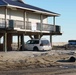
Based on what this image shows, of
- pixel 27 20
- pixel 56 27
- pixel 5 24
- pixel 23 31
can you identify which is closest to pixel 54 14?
pixel 56 27

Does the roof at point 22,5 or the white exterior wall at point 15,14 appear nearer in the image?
the roof at point 22,5

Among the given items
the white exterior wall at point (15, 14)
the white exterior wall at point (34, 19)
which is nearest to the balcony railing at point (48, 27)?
the white exterior wall at point (34, 19)

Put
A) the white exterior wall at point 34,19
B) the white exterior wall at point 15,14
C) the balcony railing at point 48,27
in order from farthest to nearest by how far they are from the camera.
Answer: the balcony railing at point 48,27 < the white exterior wall at point 34,19 < the white exterior wall at point 15,14

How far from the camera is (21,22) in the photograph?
46094 mm

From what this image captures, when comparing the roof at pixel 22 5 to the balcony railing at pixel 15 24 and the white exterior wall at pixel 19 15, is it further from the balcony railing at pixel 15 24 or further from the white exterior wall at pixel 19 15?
the balcony railing at pixel 15 24

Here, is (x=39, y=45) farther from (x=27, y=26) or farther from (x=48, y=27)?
(x=48, y=27)

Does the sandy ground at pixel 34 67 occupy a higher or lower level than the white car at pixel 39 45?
lower

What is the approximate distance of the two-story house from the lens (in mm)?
42625

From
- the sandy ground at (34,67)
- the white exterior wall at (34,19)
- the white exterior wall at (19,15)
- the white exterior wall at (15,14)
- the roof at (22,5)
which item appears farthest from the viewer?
the white exterior wall at (34,19)

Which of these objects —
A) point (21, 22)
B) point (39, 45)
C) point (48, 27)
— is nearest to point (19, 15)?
point (21, 22)

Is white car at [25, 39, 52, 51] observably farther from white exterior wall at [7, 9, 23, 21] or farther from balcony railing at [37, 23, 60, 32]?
balcony railing at [37, 23, 60, 32]

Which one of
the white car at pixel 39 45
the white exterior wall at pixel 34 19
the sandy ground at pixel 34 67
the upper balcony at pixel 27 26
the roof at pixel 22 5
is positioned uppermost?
the roof at pixel 22 5

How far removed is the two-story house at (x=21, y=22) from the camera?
42.6m

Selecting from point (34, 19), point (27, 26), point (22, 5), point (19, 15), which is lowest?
point (27, 26)
